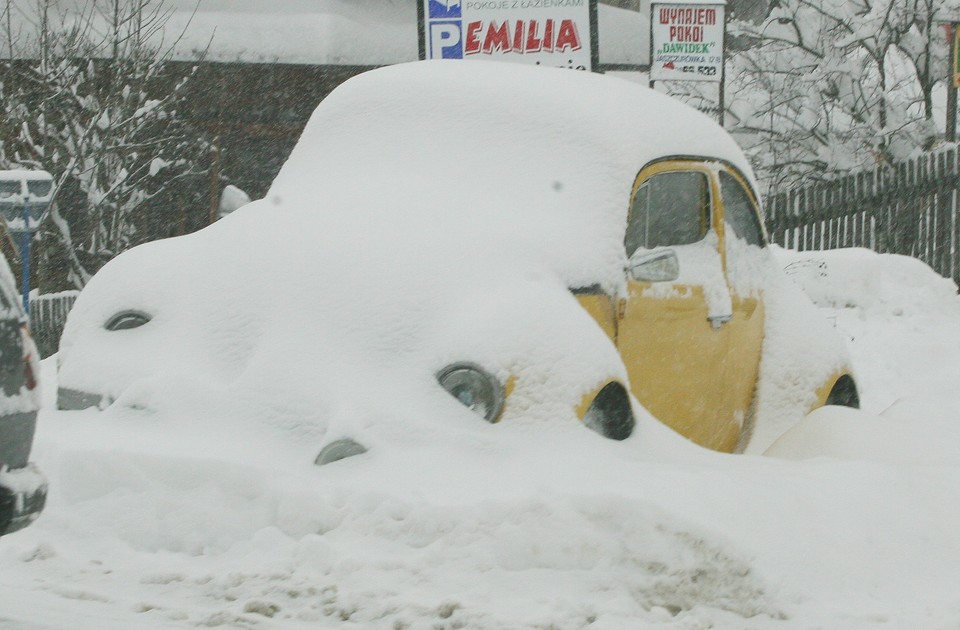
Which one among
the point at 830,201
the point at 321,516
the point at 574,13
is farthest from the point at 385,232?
the point at 830,201

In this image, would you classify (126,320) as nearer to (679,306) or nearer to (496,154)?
(496,154)

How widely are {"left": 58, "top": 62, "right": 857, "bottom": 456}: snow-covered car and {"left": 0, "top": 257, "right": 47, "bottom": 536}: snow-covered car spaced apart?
4.62 feet

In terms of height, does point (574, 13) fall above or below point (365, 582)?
above

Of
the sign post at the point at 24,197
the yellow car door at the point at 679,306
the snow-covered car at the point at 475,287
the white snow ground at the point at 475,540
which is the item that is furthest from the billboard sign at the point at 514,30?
the white snow ground at the point at 475,540

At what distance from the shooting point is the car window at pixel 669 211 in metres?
6.14

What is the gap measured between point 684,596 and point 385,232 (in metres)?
1.98

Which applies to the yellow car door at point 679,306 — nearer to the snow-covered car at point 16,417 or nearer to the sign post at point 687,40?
the snow-covered car at point 16,417

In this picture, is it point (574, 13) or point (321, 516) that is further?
point (574, 13)

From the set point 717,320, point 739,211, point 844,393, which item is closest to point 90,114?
point 739,211

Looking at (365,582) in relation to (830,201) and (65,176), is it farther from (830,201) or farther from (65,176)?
(830,201)

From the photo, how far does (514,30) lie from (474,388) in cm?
948

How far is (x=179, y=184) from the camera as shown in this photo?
19281 mm

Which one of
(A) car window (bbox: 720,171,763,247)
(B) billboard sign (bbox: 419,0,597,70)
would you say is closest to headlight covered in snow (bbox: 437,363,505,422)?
(A) car window (bbox: 720,171,763,247)

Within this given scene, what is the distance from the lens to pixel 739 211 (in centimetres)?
700
